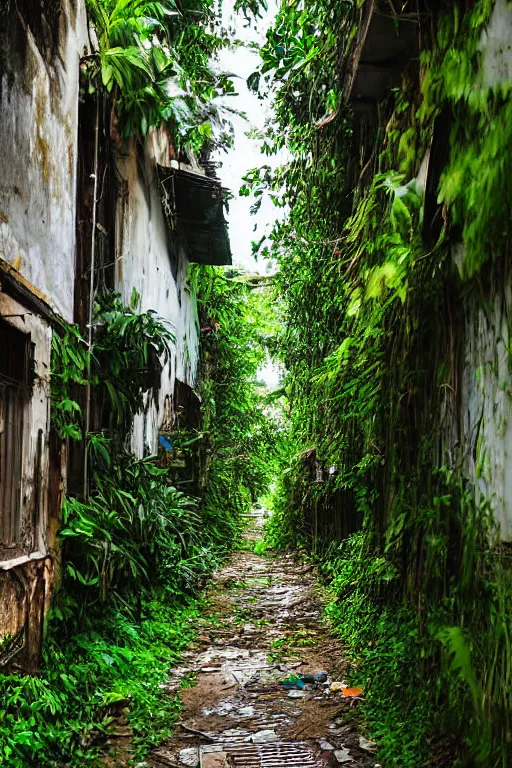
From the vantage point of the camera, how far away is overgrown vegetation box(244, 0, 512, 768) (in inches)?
113

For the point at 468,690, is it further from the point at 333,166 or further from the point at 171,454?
the point at 171,454

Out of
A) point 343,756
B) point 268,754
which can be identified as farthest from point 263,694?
point 343,756

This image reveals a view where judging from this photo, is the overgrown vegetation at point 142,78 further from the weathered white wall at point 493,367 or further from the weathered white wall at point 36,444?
the weathered white wall at point 493,367

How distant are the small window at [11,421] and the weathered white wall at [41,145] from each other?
0.43 m

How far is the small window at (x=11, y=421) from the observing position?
143 inches

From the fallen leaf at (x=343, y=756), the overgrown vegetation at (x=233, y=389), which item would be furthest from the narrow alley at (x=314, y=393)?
the overgrown vegetation at (x=233, y=389)

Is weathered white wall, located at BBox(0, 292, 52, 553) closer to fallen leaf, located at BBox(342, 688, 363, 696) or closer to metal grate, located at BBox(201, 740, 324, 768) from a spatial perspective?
metal grate, located at BBox(201, 740, 324, 768)

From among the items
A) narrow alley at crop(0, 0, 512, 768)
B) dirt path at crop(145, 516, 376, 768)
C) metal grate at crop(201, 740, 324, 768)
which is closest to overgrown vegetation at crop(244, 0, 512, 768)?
narrow alley at crop(0, 0, 512, 768)

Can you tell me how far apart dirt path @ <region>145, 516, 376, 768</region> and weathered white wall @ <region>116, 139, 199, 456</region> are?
218 cm

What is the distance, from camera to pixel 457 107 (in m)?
3.21

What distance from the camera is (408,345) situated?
3.99 meters

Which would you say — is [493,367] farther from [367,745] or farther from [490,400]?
[367,745]

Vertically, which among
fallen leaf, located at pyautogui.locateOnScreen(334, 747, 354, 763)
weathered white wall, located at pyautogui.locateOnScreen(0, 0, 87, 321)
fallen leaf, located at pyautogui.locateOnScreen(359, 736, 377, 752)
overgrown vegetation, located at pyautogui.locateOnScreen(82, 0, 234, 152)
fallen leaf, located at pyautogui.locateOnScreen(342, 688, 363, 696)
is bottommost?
fallen leaf, located at pyautogui.locateOnScreen(334, 747, 354, 763)

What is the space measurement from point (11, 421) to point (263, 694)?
2.75 m
